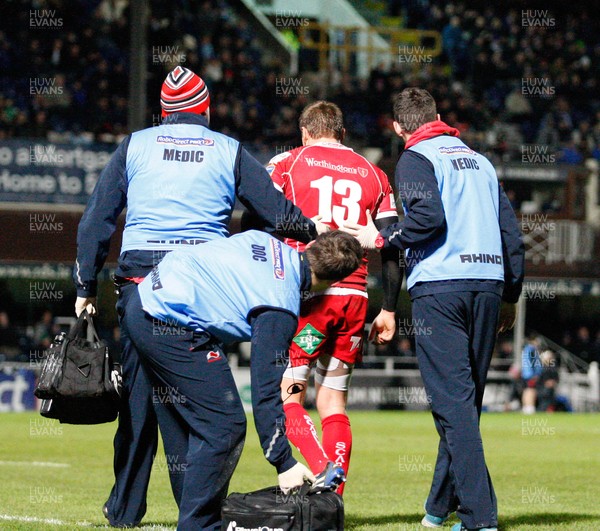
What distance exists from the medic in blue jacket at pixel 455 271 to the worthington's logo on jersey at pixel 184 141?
3.85 ft

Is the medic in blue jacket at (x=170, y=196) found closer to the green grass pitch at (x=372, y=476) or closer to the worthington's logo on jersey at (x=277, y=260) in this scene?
the worthington's logo on jersey at (x=277, y=260)

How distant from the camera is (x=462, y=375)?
631cm

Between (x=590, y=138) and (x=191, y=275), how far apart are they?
25.8 meters

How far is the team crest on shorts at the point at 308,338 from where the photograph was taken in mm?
6863

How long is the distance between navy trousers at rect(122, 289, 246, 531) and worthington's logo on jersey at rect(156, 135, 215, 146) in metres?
1.01

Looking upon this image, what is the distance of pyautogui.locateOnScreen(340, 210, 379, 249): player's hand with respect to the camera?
22.0 ft

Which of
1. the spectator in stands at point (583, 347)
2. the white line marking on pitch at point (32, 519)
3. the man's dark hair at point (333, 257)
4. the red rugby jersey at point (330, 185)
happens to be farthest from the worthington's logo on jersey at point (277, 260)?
the spectator in stands at point (583, 347)

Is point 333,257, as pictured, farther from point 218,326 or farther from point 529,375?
point 529,375

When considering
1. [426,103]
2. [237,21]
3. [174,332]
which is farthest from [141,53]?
[174,332]

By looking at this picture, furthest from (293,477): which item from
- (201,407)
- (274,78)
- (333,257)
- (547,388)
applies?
(274,78)

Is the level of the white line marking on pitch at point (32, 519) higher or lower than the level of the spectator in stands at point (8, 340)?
higher

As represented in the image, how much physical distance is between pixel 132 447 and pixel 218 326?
4.92 feet

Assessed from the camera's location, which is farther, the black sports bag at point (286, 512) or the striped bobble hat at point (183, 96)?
the striped bobble hat at point (183, 96)

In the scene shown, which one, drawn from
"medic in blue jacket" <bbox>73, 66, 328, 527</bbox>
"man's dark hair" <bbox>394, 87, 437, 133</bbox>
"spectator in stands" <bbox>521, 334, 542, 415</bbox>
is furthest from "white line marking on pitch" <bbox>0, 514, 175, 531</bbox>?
"spectator in stands" <bbox>521, 334, 542, 415</bbox>
